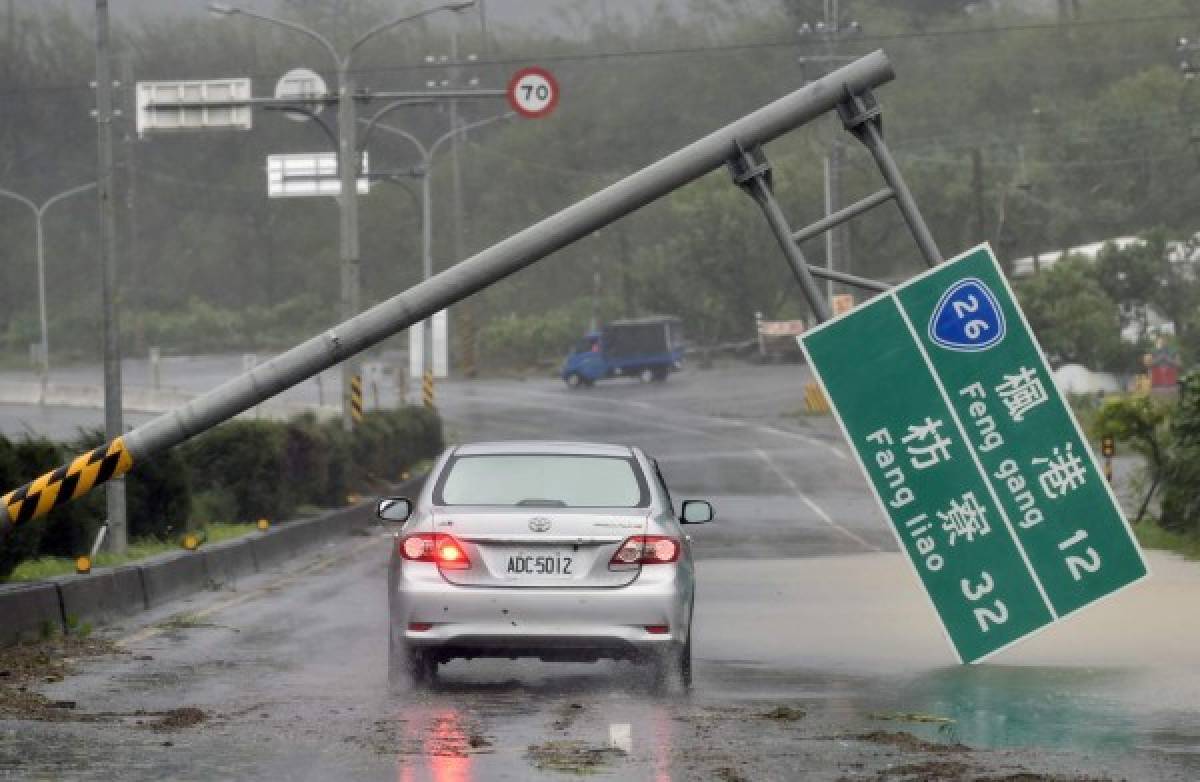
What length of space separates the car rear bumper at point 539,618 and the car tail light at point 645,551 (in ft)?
0.22

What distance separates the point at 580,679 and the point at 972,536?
8.31 feet

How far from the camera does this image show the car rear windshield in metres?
14.1

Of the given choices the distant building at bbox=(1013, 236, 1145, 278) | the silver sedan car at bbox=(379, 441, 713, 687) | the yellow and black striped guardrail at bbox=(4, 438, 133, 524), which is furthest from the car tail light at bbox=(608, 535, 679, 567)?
the distant building at bbox=(1013, 236, 1145, 278)

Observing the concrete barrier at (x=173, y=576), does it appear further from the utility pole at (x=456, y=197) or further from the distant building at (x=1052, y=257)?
the distant building at (x=1052, y=257)

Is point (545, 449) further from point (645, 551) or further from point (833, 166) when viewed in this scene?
point (833, 166)

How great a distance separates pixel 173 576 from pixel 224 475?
855cm

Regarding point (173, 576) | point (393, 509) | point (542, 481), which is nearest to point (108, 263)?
point (173, 576)

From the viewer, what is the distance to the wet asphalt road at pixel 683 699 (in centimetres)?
1048

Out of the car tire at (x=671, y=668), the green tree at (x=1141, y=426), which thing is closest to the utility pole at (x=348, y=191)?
the green tree at (x=1141, y=426)

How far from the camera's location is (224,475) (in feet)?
98.5

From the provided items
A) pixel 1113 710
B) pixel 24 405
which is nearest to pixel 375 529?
pixel 1113 710

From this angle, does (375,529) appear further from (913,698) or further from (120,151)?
(120,151)

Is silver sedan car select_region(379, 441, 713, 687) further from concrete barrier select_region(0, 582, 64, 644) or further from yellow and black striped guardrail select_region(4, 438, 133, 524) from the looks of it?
yellow and black striped guardrail select_region(4, 438, 133, 524)

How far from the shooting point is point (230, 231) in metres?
134
